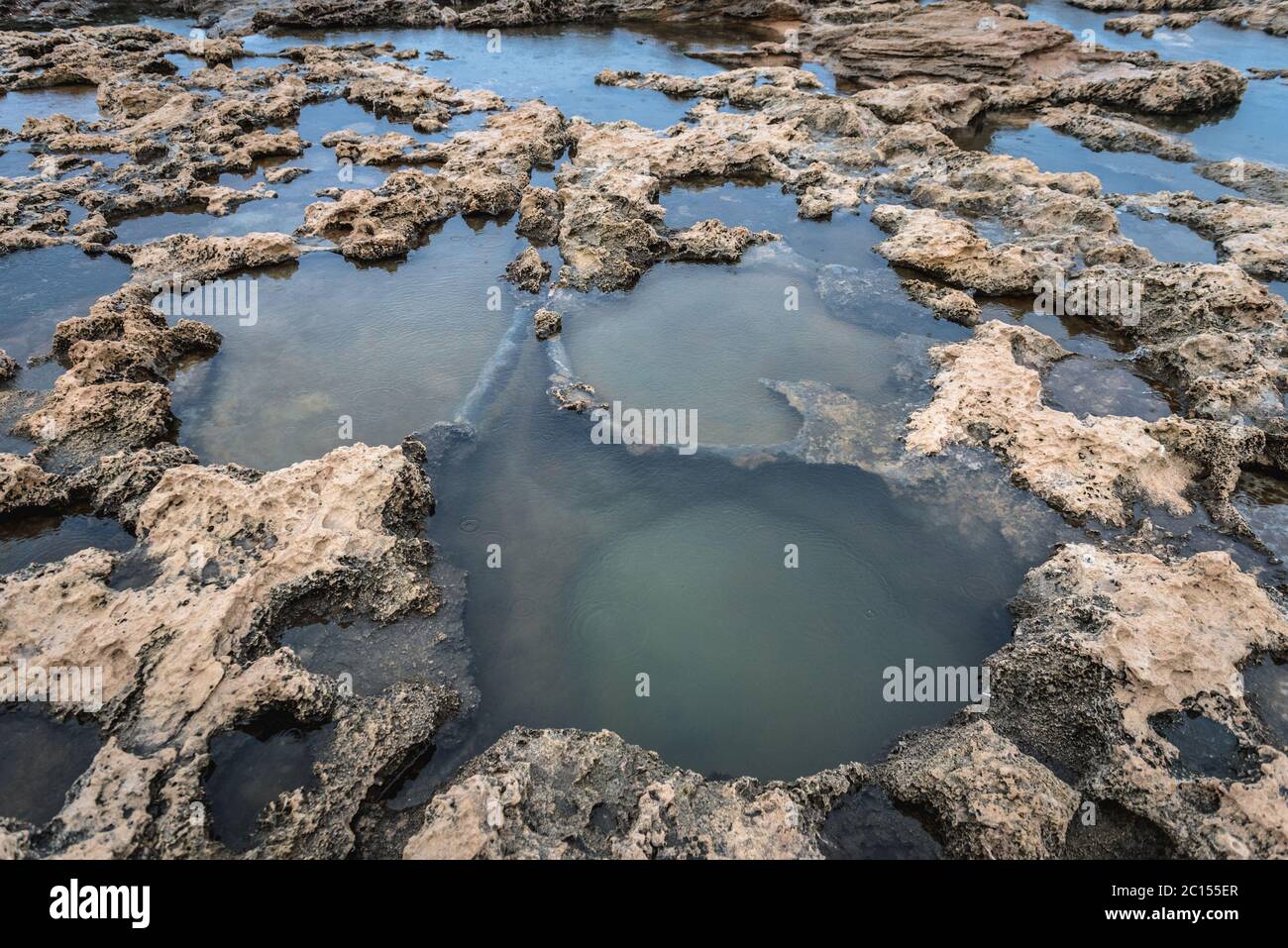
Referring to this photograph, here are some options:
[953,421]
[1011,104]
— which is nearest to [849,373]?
[953,421]

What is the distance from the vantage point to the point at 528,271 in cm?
1179

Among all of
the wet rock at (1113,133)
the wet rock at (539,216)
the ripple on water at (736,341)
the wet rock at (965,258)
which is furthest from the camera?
the wet rock at (1113,133)

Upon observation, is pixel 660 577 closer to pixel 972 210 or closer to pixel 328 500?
pixel 328 500

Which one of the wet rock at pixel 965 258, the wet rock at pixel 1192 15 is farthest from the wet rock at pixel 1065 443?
the wet rock at pixel 1192 15

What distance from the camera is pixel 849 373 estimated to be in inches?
386

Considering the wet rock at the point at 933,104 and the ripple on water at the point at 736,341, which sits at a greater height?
the wet rock at the point at 933,104

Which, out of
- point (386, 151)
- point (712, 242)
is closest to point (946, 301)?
point (712, 242)
